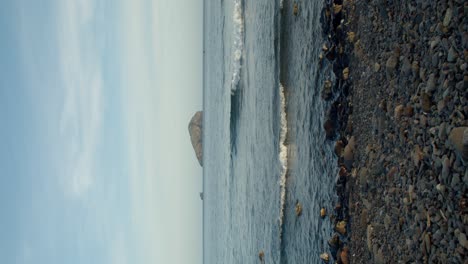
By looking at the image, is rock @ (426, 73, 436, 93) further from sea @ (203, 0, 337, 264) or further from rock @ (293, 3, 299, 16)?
rock @ (293, 3, 299, 16)

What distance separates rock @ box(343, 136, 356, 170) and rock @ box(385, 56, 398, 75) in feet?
2.70

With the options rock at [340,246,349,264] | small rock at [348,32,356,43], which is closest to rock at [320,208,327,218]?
rock at [340,246,349,264]

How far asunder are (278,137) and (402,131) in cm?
350

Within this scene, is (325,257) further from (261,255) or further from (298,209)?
(261,255)

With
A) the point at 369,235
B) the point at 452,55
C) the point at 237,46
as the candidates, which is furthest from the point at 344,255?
the point at 237,46

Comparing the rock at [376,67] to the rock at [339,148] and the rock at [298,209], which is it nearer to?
the rock at [339,148]

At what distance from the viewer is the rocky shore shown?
8.36ft

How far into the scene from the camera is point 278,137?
657 centimetres

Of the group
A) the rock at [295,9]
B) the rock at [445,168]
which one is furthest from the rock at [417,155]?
the rock at [295,9]

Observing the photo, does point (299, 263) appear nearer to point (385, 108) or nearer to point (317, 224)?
point (317, 224)

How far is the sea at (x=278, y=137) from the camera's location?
5066 millimetres

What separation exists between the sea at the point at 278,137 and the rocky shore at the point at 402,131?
0.51m

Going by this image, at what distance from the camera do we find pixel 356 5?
403 cm

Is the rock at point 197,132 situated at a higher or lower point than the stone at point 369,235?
lower
